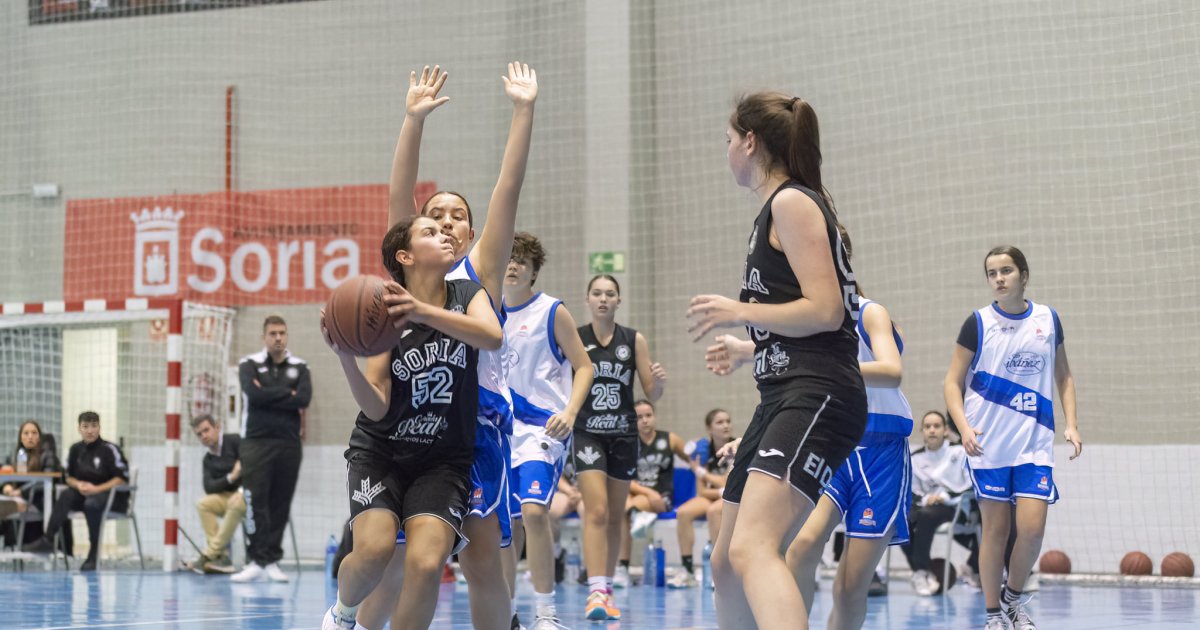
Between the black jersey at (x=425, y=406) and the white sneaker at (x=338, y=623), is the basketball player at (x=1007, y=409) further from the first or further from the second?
the white sneaker at (x=338, y=623)

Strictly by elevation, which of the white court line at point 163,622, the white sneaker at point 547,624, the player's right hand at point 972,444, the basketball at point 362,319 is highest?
the basketball at point 362,319

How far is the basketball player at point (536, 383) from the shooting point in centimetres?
732

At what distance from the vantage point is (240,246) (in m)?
16.2

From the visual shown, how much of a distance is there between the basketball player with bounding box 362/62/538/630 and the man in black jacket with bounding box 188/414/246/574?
8564mm

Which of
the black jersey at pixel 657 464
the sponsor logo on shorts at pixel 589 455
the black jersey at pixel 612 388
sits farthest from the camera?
the black jersey at pixel 657 464

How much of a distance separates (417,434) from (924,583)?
24.9ft

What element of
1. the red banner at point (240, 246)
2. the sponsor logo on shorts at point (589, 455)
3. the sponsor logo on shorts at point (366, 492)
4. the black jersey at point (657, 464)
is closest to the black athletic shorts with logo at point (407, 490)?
the sponsor logo on shorts at point (366, 492)

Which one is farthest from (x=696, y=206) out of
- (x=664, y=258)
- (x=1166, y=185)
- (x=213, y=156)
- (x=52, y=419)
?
(x=52, y=419)

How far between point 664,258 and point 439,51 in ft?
11.7

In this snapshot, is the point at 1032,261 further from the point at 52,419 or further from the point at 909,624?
the point at 52,419

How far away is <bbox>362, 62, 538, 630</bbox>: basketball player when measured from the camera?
4.51 meters

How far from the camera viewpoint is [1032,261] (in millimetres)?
13844

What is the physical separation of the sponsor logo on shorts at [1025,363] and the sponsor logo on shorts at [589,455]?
98.1 inches

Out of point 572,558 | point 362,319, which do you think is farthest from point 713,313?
point 572,558
